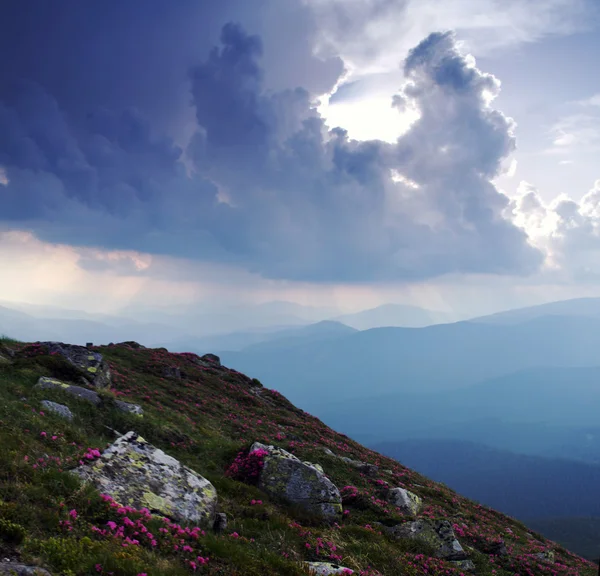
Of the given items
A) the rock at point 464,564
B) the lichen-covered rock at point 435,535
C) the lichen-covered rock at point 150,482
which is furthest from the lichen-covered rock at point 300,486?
the rock at point 464,564

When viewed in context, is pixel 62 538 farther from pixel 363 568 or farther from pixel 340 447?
pixel 340 447

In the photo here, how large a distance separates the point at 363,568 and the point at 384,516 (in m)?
7.09

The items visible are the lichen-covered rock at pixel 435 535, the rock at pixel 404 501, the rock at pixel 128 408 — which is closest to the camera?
the lichen-covered rock at pixel 435 535

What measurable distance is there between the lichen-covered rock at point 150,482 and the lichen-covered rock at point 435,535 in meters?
9.14

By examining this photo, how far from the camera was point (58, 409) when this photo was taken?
59.3ft

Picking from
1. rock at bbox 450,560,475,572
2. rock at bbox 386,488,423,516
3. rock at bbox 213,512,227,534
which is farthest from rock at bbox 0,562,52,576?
rock at bbox 386,488,423,516

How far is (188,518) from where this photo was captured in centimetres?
1202

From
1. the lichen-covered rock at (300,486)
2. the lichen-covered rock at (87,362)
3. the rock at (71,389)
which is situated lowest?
the lichen-covered rock at (300,486)

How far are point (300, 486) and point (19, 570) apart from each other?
11.3m

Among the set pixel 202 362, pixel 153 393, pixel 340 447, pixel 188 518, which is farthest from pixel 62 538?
pixel 202 362

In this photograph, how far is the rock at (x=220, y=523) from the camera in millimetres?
12500

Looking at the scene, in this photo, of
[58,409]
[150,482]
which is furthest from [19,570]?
[58,409]

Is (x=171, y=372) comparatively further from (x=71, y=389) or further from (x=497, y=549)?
(x=497, y=549)

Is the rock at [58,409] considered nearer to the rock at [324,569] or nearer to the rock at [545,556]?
the rock at [324,569]
